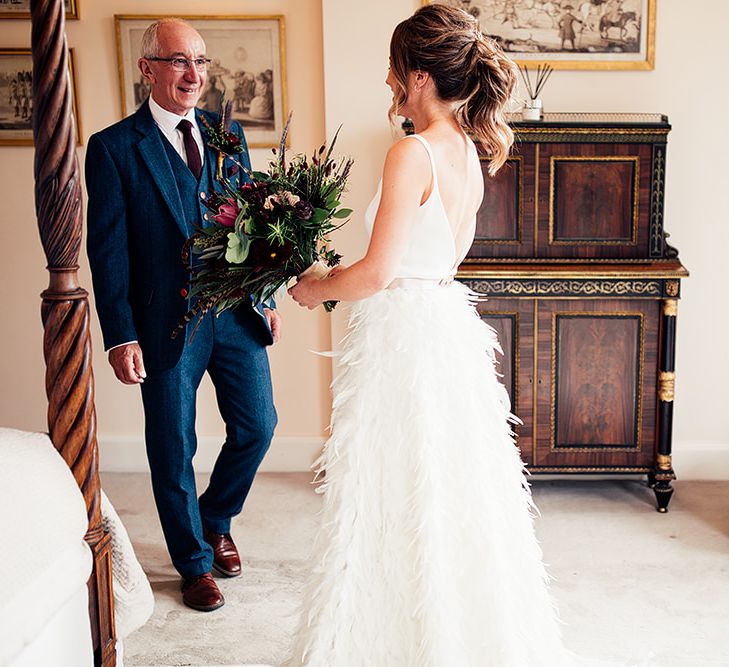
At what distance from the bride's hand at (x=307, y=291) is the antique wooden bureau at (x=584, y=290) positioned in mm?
1563

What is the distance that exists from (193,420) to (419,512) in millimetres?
1174

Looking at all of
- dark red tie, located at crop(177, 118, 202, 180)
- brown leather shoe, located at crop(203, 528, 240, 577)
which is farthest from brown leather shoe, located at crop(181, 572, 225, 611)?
dark red tie, located at crop(177, 118, 202, 180)

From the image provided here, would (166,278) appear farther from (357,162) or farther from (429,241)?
(357,162)

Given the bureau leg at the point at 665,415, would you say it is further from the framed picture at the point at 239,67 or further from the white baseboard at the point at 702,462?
the framed picture at the point at 239,67

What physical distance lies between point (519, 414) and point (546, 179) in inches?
38.6

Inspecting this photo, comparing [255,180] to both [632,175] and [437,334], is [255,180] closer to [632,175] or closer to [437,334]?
[437,334]

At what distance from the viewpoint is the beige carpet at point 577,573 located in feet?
8.82

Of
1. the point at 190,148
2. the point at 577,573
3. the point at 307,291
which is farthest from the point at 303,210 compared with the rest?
the point at 577,573

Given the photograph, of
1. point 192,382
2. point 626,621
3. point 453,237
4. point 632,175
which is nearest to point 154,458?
point 192,382

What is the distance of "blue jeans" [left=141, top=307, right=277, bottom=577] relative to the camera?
2865 mm

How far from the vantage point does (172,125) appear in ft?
9.32

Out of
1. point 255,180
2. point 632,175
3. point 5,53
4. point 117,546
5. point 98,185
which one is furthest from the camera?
point 5,53

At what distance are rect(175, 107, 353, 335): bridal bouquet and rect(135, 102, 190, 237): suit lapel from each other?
20.2 inches

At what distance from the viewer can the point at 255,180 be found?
220 centimetres
